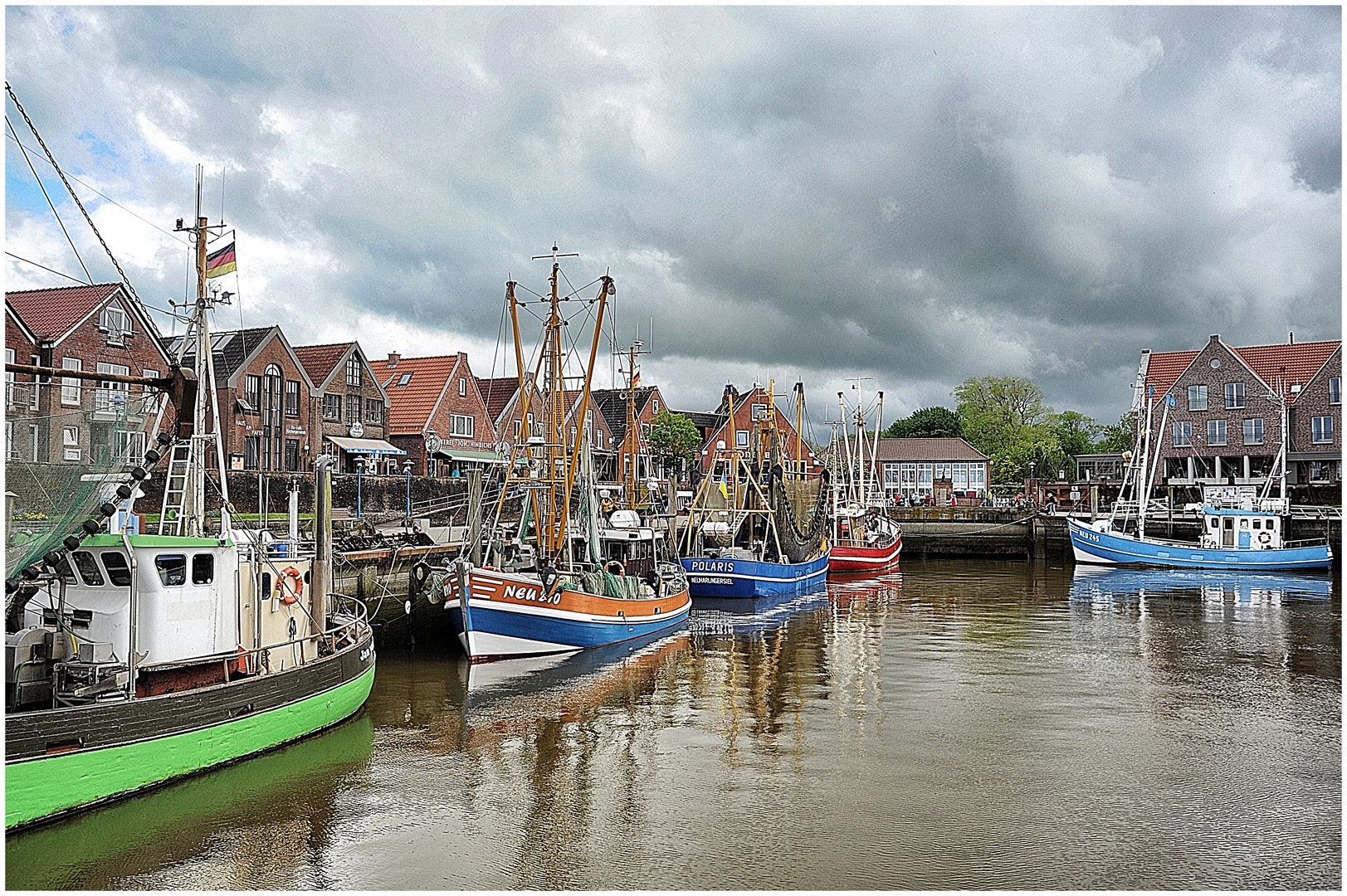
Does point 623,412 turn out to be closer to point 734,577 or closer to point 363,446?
point 363,446

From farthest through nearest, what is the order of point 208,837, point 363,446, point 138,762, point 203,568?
point 363,446, point 203,568, point 138,762, point 208,837

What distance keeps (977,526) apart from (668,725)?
5029 centimetres

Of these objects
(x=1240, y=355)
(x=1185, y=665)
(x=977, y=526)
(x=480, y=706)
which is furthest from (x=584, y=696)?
(x=1240, y=355)

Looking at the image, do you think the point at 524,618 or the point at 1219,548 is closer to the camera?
the point at 524,618

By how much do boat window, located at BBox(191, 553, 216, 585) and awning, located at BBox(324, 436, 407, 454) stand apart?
1610 inches

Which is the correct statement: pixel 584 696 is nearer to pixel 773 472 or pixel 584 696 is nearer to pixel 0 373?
pixel 0 373

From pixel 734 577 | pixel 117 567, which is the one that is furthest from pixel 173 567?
pixel 734 577

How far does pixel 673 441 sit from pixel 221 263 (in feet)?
191

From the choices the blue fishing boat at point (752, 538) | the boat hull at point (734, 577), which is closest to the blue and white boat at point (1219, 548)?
the blue fishing boat at point (752, 538)

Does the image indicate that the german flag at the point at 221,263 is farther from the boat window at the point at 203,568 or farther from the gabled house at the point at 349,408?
the gabled house at the point at 349,408

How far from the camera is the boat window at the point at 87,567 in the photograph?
14.4 meters

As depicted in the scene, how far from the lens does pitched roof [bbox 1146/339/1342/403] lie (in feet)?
218

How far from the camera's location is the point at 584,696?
21453 millimetres

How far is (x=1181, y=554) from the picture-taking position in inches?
2108
